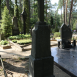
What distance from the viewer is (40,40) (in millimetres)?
2672

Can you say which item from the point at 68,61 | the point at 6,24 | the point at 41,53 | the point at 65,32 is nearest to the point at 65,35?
the point at 65,32

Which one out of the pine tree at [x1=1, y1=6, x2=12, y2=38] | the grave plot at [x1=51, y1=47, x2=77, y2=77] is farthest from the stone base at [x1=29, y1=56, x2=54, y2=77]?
the pine tree at [x1=1, y1=6, x2=12, y2=38]

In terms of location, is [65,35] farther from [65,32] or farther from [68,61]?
[68,61]

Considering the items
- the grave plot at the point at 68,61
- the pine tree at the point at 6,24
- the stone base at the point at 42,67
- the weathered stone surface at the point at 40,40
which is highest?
the pine tree at the point at 6,24

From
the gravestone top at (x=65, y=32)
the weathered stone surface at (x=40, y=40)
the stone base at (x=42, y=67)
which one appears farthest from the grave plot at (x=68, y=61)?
the gravestone top at (x=65, y=32)

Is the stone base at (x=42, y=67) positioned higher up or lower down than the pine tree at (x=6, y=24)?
lower down

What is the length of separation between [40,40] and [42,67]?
88 cm

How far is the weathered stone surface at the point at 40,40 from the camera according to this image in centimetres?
264

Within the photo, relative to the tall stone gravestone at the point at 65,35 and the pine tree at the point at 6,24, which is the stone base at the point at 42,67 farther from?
the pine tree at the point at 6,24

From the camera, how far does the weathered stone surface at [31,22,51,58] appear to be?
2.64 m

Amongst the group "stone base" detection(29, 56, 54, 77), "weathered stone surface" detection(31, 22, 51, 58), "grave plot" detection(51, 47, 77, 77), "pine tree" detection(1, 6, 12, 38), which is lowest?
"grave plot" detection(51, 47, 77, 77)

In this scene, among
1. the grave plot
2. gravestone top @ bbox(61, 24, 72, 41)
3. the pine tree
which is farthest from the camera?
the pine tree

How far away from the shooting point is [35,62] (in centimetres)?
263

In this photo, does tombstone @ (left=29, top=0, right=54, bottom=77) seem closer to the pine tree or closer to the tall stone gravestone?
the tall stone gravestone
